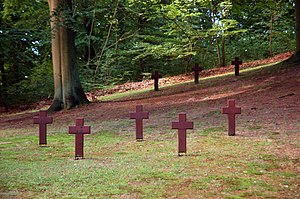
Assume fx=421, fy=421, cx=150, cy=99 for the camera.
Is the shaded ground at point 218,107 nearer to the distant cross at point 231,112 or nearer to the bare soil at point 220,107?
the bare soil at point 220,107

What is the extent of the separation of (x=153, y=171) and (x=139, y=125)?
3347mm

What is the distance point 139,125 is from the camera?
388 inches

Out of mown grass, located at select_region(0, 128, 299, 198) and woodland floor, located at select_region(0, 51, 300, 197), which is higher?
woodland floor, located at select_region(0, 51, 300, 197)

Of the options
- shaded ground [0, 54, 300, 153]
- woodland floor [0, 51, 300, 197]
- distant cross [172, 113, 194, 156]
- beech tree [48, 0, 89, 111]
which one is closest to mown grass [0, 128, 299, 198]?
distant cross [172, 113, 194, 156]

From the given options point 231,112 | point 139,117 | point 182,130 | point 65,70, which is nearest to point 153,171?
point 182,130

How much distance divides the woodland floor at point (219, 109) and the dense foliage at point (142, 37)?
3860 millimetres

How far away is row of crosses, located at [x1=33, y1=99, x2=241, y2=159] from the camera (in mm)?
7844

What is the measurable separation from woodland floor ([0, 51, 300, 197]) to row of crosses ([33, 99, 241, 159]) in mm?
583

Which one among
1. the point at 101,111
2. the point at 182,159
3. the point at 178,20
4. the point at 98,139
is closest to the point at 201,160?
the point at 182,159

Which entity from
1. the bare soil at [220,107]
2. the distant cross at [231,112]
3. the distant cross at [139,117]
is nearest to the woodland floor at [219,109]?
the bare soil at [220,107]

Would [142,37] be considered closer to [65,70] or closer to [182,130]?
[65,70]

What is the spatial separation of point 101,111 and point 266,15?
14.7 m

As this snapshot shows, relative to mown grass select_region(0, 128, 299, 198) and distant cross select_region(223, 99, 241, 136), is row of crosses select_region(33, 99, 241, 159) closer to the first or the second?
distant cross select_region(223, 99, 241, 136)

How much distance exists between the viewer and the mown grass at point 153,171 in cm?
548
